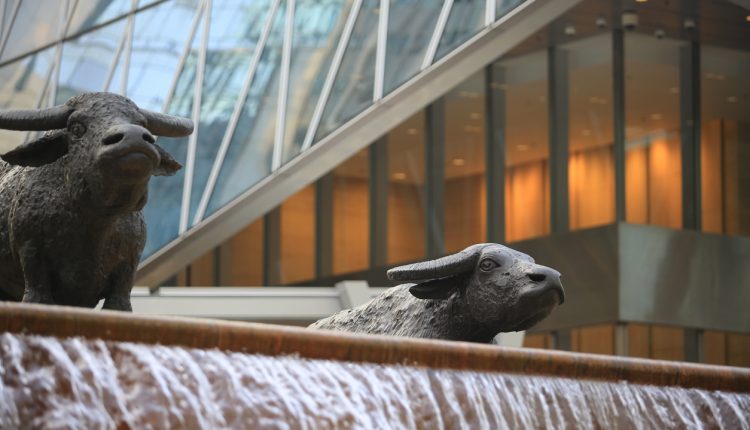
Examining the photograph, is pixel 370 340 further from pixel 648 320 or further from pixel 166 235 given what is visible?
pixel 648 320

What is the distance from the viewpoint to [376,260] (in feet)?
108

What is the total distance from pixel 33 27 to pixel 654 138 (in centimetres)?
1143

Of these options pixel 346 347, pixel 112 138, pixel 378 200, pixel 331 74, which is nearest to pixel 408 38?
pixel 331 74

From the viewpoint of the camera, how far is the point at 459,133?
32.0 m

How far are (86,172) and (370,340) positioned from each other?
201 centimetres

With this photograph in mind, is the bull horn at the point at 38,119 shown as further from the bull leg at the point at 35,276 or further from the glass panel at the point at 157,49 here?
the glass panel at the point at 157,49

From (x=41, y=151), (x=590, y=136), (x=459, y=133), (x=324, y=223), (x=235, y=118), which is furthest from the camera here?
(x=324, y=223)

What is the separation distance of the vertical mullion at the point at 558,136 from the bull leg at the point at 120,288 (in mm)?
20594

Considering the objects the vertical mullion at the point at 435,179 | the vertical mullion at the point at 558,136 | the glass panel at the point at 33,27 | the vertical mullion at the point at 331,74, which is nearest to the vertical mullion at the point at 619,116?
the vertical mullion at the point at 558,136

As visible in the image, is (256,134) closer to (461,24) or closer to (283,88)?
(283,88)

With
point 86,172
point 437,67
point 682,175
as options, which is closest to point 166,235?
point 437,67

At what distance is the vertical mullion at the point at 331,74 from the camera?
2580 cm

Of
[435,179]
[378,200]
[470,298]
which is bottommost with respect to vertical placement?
[470,298]

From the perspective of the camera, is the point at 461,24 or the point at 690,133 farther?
the point at 690,133
